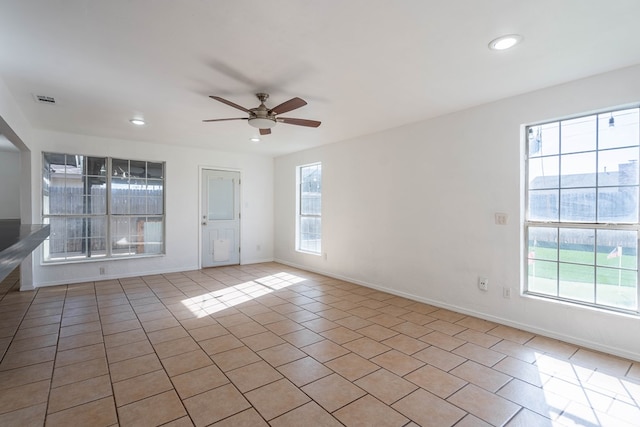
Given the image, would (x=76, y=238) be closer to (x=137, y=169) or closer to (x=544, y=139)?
(x=137, y=169)

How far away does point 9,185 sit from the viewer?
7629 mm

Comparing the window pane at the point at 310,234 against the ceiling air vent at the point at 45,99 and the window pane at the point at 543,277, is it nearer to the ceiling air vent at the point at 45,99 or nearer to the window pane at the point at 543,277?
the window pane at the point at 543,277

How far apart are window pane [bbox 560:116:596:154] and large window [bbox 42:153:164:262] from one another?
606cm

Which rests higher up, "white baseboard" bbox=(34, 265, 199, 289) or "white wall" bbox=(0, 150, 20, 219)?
"white wall" bbox=(0, 150, 20, 219)

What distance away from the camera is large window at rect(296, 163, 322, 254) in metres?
6.18

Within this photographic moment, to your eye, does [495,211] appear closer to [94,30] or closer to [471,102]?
[471,102]

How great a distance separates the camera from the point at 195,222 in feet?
20.6

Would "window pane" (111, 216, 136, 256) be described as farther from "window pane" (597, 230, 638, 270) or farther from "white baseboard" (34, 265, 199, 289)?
"window pane" (597, 230, 638, 270)

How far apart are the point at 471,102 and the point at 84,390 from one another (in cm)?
431

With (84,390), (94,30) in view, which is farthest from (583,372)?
(94,30)

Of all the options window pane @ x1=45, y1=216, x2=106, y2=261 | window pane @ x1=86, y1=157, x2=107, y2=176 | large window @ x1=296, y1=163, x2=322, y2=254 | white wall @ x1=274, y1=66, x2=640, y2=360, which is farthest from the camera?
large window @ x1=296, y1=163, x2=322, y2=254

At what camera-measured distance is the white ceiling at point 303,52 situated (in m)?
1.95

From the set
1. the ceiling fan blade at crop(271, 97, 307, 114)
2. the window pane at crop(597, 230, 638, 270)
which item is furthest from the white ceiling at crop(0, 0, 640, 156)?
the window pane at crop(597, 230, 638, 270)

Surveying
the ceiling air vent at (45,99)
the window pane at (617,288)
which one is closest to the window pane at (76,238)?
the ceiling air vent at (45,99)
